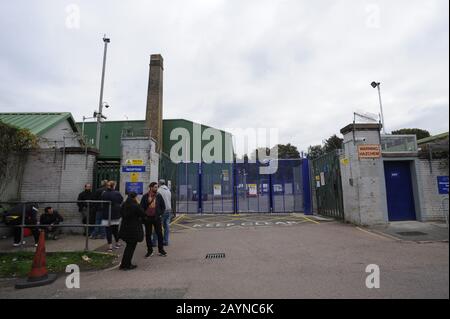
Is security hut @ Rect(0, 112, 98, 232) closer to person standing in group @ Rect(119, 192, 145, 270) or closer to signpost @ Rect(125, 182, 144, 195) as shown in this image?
signpost @ Rect(125, 182, 144, 195)

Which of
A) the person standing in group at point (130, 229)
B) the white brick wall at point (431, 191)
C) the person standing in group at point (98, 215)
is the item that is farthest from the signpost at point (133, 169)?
the white brick wall at point (431, 191)

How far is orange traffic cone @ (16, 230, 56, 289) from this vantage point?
4.79 metres

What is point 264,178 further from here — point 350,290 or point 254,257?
point 350,290

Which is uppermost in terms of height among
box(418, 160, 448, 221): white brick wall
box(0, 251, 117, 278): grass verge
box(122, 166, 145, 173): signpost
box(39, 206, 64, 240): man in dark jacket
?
box(122, 166, 145, 173): signpost

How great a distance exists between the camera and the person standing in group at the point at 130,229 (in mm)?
5664

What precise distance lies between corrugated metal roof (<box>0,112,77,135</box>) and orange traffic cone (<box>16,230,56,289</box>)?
9.41 meters

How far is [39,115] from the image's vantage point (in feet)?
52.0

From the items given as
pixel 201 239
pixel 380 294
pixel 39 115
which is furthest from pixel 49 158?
pixel 380 294

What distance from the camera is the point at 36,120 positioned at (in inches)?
578

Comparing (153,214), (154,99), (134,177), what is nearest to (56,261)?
(153,214)

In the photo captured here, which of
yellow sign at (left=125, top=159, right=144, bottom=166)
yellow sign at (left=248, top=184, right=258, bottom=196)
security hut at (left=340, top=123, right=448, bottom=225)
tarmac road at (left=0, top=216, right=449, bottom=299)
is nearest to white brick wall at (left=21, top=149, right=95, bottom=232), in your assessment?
yellow sign at (left=125, top=159, right=144, bottom=166)

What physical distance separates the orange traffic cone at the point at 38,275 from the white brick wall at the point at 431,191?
1162cm

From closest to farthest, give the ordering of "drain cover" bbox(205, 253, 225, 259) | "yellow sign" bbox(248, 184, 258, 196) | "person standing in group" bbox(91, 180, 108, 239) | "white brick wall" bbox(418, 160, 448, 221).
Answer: "drain cover" bbox(205, 253, 225, 259)
"person standing in group" bbox(91, 180, 108, 239)
"white brick wall" bbox(418, 160, 448, 221)
"yellow sign" bbox(248, 184, 258, 196)
